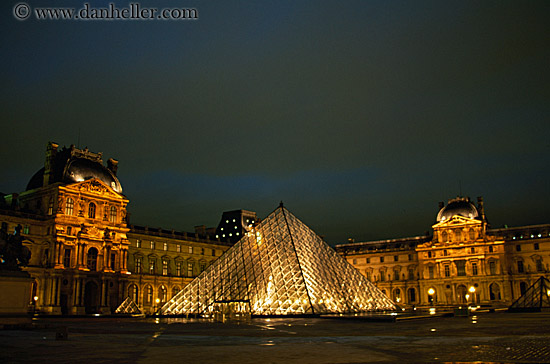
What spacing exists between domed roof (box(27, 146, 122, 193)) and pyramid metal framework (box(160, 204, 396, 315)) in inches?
870

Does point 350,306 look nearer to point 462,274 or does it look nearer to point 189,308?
point 189,308

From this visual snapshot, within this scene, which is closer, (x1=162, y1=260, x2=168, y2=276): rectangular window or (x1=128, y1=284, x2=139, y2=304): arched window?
(x1=128, y1=284, x2=139, y2=304): arched window

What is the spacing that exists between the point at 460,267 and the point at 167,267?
3709cm

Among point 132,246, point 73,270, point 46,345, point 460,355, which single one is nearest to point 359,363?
point 460,355

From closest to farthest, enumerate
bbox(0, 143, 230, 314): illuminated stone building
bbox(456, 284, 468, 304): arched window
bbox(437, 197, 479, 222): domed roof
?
bbox(0, 143, 230, 314): illuminated stone building, bbox(456, 284, 468, 304): arched window, bbox(437, 197, 479, 222): domed roof

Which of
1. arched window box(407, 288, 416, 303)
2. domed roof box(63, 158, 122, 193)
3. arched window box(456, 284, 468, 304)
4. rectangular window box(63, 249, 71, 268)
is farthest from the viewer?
arched window box(407, 288, 416, 303)

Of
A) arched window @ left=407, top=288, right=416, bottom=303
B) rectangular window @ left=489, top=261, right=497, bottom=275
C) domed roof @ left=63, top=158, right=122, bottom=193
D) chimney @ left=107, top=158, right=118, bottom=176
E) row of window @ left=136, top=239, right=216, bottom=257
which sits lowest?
arched window @ left=407, top=288, right=416, bottom=303

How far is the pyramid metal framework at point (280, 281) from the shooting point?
24.9 m

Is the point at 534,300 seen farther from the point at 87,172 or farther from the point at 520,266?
the point at 87,172

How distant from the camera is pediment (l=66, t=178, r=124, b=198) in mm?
45031

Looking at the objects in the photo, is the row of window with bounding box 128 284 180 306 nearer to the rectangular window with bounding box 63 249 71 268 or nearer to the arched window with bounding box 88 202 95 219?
the rectangular window with bounding box 63 249 71 268

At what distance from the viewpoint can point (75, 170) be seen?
152ft

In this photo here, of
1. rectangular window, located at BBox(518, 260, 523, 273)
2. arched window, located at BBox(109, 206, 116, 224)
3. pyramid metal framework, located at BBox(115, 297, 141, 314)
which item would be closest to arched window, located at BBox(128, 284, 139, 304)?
arched window, located at BBox(109, 206, 116, 224)

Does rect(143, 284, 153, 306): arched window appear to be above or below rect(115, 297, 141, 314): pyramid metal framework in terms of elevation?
above
